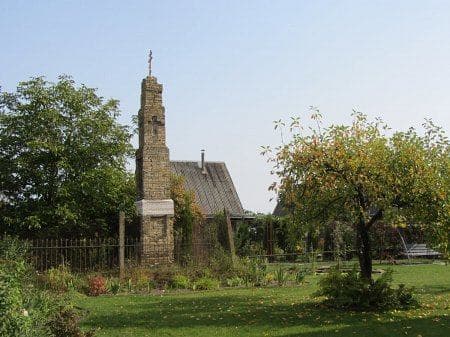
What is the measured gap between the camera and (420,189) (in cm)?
1112

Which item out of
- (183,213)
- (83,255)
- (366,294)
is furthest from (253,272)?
(183,213)

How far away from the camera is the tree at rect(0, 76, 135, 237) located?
20719 millimetres

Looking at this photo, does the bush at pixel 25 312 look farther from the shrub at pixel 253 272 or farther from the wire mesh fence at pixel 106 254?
the shrub at pixel 253 272

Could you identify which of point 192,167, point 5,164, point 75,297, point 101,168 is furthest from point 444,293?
point 192,167

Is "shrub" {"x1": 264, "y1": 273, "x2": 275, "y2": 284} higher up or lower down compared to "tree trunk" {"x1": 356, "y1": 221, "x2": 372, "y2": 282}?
lower down

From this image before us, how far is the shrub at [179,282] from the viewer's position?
647 inches

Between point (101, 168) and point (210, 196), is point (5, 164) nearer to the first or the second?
point (101, 168)

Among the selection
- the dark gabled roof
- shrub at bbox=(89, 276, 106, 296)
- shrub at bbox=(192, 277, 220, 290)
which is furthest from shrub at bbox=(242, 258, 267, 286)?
the dark gabled roof

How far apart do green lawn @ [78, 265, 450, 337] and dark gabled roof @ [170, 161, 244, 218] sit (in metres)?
19.5

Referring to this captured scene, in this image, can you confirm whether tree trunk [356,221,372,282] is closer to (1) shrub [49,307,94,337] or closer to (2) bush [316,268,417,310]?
(2) bush [316,268,417,310]

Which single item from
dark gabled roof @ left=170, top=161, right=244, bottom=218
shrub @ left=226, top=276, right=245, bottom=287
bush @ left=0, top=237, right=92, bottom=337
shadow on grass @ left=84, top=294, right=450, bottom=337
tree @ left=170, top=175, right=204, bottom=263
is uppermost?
dark gabled roof @ left=170, top=161, right=244, bottom=218

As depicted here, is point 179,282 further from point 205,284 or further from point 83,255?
point 83,255

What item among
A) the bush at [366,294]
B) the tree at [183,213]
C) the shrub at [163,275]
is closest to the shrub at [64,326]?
the bush at [366,294]

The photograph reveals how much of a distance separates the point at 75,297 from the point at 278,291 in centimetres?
513
